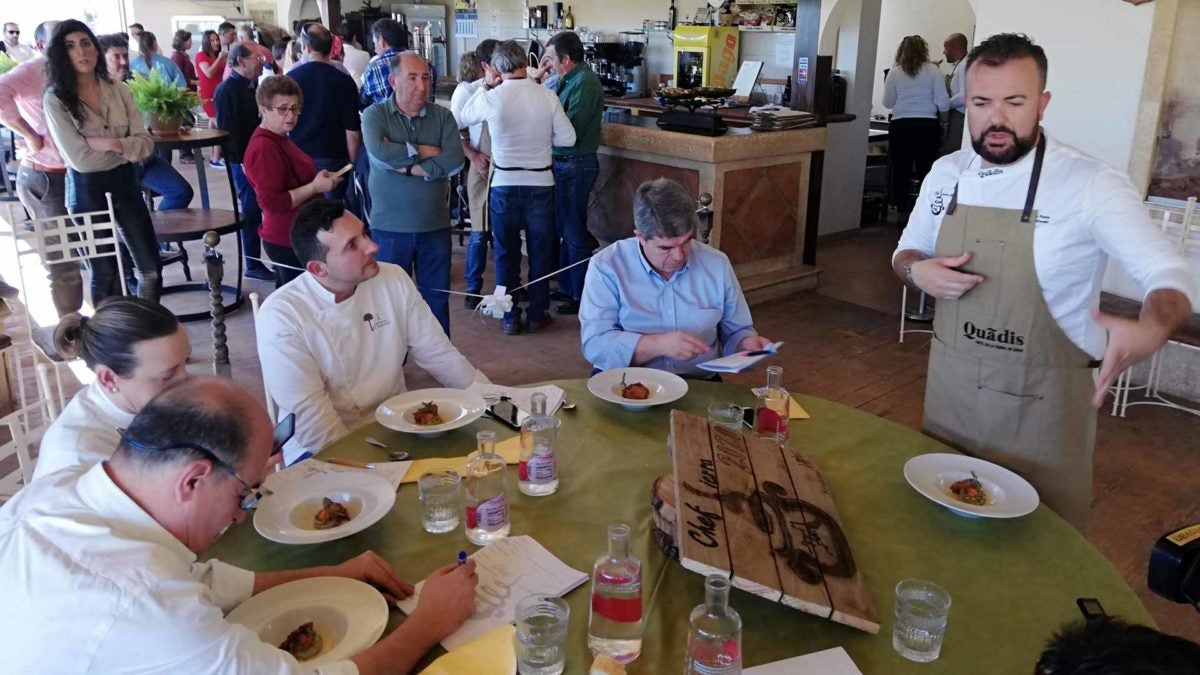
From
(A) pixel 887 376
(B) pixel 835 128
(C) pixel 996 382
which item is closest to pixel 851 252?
(B) pixel 835 128

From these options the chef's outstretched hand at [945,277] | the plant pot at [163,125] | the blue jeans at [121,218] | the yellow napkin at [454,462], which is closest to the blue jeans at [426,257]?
the blue jeans at [121,218]

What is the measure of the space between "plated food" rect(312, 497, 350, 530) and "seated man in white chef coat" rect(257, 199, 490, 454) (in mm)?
722

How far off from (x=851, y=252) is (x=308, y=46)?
4706 millimetres

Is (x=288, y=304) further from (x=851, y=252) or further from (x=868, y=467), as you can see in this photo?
(x=851, y=252)

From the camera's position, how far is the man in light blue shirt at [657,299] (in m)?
2.88

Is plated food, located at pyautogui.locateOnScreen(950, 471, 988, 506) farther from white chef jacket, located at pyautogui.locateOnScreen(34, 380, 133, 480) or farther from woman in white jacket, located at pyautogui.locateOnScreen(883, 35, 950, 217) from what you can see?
woman in white jacket, located at pyautogui.locateOnScreen(883, 35, 950, 217)

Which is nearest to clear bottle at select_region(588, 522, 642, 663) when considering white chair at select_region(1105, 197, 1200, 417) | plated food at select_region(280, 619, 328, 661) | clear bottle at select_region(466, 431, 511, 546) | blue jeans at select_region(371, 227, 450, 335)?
clear bottle at select_region(466, 431, 511, 546)

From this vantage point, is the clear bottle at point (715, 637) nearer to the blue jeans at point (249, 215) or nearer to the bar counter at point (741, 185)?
the bar counter at point (741, 185)

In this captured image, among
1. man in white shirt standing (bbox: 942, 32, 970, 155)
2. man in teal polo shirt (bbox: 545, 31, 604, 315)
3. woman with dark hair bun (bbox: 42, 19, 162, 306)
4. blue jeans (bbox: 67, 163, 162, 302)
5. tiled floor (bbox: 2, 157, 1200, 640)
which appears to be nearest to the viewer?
tiled floor (bbox: 2, 157, 1200, 640)

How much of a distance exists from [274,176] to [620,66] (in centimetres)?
692

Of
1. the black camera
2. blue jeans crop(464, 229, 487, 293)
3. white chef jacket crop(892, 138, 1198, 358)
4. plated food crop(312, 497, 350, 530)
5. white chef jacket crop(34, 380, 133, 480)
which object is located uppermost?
white chef jacket crop(892, 138, 1198, 358)

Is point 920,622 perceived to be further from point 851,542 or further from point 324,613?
point 324,613

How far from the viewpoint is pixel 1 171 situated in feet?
31.0

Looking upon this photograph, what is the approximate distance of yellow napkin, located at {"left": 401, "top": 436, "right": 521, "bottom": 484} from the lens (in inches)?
81.3
